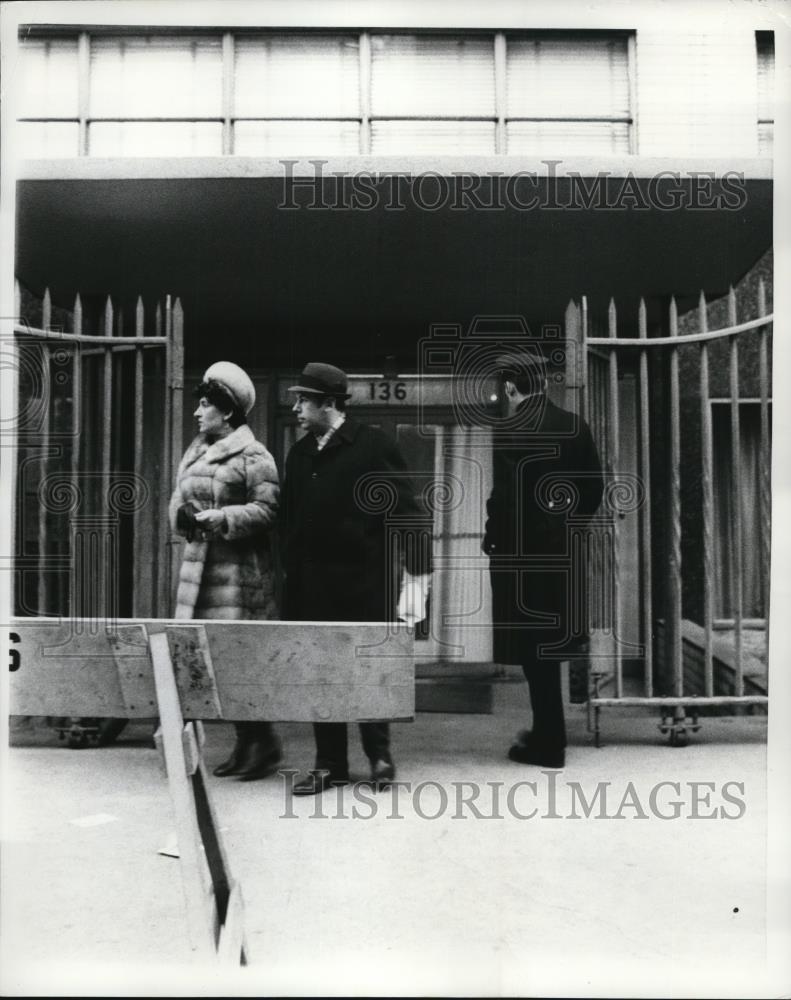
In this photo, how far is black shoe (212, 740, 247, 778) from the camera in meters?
4.09

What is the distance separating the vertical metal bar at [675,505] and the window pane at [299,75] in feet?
6.34

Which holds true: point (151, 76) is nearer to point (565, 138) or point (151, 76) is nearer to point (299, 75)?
point (299, 75)

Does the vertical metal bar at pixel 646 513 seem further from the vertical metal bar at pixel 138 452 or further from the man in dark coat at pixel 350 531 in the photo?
the vertical metal bar at pixel 138 452

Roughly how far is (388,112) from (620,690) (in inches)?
118

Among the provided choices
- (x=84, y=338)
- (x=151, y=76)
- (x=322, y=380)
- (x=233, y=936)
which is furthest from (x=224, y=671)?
(x=151, y=76)

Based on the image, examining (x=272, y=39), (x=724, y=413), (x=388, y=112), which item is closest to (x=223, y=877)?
(x=388, y=112)

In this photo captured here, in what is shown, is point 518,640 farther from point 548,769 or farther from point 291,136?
point 291,136

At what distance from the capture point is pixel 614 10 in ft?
12.0

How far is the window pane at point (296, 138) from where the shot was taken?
419 cm

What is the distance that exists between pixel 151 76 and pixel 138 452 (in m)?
1.70

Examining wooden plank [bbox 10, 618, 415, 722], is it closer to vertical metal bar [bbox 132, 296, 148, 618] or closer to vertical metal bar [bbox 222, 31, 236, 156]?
vertical metal bar [bbox 132, 296, 148, 618]

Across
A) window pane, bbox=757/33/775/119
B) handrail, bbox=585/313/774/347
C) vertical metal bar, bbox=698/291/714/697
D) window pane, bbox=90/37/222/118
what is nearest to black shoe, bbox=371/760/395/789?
vertical metal bar, bbox=698/291/714/697

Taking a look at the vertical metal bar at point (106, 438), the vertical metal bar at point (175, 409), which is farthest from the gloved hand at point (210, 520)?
the vertical metal bar at point (106, 438)

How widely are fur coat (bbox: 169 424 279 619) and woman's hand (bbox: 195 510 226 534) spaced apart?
0.02 meters
